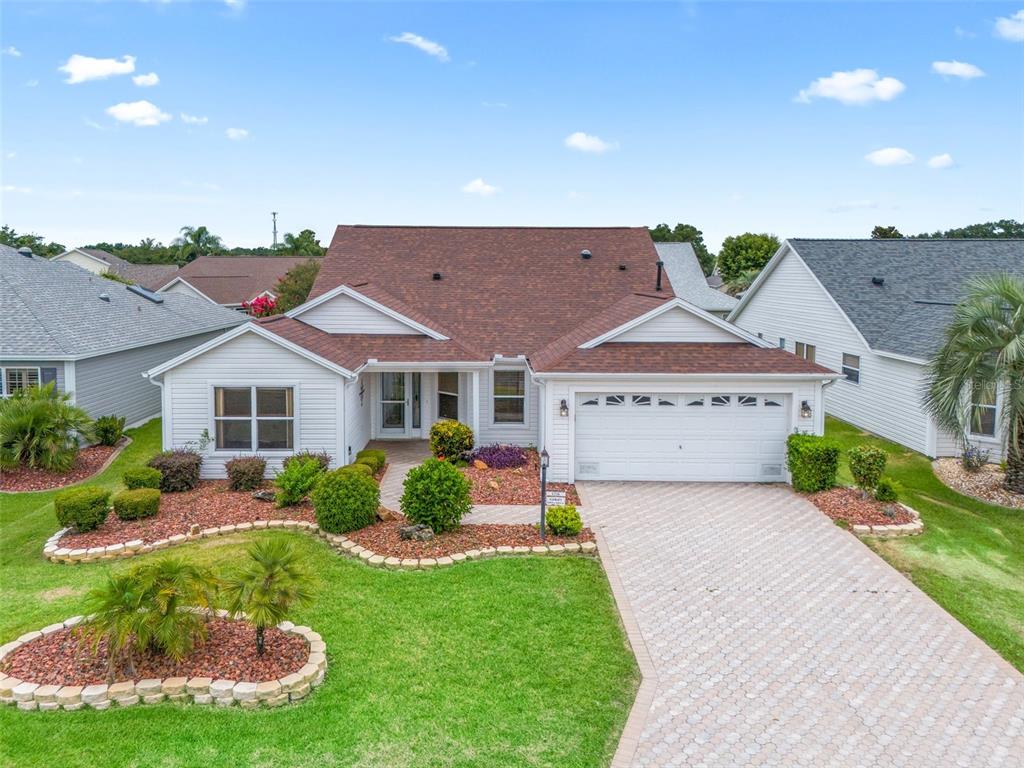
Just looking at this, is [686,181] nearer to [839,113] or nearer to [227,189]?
[839,113]

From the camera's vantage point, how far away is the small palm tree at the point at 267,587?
6789mm

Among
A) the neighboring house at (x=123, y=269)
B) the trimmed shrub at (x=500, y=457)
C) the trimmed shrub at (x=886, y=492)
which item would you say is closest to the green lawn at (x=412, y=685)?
the trimmed shrub at (x=500, y=457)

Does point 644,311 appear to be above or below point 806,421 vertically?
above

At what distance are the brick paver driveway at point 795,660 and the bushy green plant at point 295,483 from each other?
17.6 ft

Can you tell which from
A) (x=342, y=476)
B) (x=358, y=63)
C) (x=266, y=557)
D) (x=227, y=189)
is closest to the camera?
(x=266, y=557)

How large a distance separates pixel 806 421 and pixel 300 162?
904 inches

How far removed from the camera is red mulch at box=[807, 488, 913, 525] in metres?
11.9

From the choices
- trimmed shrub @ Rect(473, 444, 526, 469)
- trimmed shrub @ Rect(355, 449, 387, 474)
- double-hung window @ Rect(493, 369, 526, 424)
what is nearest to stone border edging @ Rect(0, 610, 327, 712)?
trimmed shrub @ Rect(355, 449, 387, 474)

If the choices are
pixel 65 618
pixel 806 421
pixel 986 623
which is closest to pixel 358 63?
pixel 806 421

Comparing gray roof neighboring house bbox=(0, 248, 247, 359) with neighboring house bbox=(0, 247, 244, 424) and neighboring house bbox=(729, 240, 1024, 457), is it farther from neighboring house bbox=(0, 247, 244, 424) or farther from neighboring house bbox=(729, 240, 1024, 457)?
neighboring house bbox=(729, 240, 1024, 457)

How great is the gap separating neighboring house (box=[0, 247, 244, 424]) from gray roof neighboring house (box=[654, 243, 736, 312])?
78.2 feet

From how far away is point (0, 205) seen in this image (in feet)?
52.6

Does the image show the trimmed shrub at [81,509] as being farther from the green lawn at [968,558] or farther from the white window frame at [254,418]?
the green lawn at [968,558]

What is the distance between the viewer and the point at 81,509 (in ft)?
36.1
